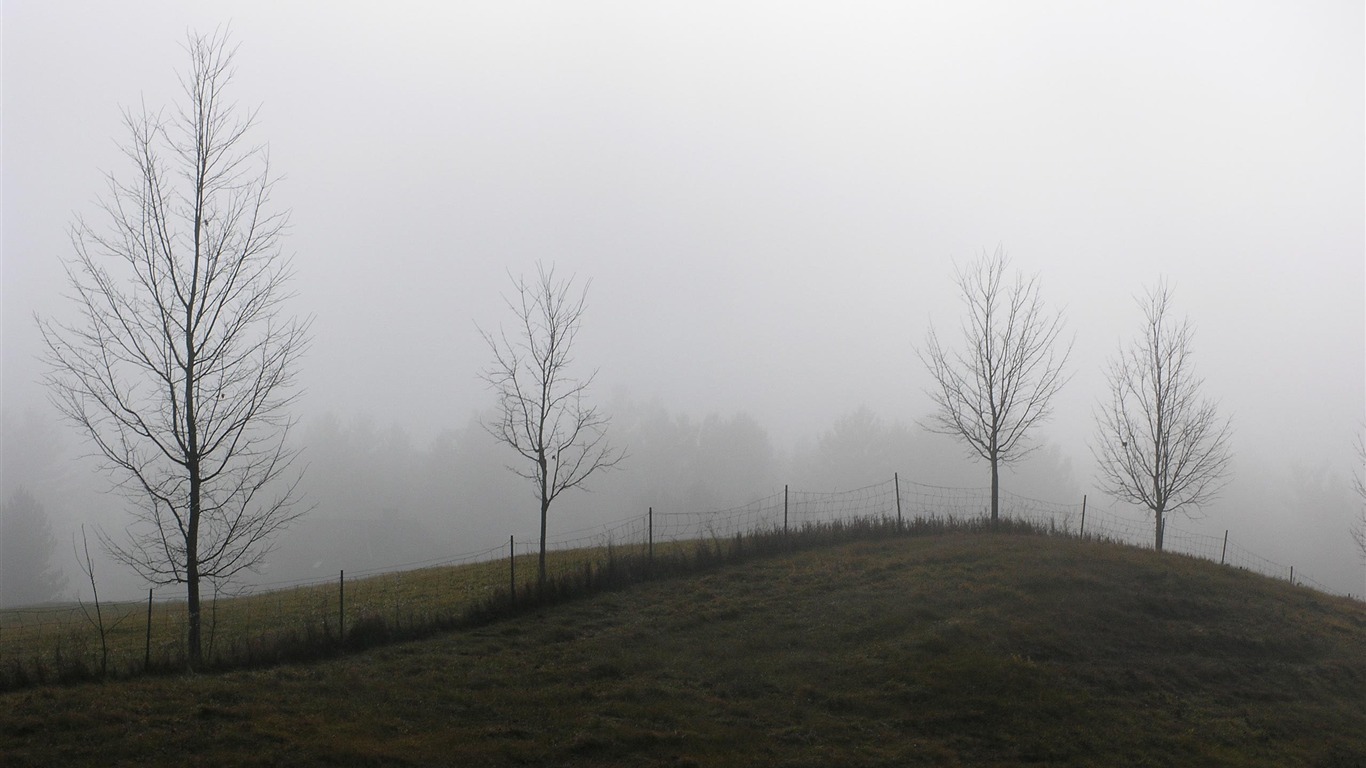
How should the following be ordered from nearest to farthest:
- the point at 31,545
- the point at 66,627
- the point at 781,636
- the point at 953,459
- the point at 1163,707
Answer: the point at 1163,707 → the point at 781,636 → the point at 66,627 → the point at 31,545 → the point at 953,459

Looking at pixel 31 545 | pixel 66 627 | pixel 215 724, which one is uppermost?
pixel 215 724

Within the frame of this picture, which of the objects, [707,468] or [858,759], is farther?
[707,468]

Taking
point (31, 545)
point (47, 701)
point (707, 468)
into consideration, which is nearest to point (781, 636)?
point (47, 701)

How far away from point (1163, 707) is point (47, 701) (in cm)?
1428

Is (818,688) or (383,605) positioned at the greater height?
(818,688)

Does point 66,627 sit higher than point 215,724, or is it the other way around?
point 215,724

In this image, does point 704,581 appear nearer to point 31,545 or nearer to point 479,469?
point 31,545

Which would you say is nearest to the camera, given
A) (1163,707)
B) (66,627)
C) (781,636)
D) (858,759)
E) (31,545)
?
(858,759)

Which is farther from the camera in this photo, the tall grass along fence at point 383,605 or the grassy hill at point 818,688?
the tall grass along fence at point 383,605

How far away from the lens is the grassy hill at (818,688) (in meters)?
9.02

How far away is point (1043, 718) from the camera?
34.3 ft

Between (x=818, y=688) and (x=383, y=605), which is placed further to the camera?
(x=383, y=605)

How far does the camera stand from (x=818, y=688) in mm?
11359

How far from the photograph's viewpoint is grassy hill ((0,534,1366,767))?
355 inches
